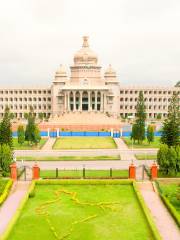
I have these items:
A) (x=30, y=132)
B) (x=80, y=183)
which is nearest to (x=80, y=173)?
(x=80, y=183)

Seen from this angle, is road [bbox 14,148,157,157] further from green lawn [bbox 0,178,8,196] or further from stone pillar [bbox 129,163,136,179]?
green lawn [bbox 0,178,8,196]

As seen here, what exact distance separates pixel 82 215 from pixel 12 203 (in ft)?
16.7

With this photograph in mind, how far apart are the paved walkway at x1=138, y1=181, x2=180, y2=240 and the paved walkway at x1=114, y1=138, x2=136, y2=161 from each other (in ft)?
39.9

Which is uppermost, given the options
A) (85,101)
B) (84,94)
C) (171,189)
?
(84,94)

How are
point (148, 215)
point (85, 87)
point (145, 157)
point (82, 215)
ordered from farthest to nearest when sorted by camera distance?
point (85, 87) < point (145, 157) < point (82, 215) < point (148, 215)

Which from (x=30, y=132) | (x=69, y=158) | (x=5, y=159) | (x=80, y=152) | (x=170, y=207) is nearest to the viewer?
(x=170, y=207)

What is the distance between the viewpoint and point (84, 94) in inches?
3556

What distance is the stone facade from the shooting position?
294 feet

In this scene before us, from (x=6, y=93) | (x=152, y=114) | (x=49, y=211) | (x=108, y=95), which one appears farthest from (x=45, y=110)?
(x=49, y=211)

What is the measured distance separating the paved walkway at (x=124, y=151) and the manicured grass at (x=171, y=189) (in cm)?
1041

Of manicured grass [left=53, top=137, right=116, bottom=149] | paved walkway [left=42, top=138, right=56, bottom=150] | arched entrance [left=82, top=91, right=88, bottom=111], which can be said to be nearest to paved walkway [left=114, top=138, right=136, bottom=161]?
manicured grass [left=53, top=137, right=116, bottom=149]

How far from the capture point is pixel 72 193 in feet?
76.5

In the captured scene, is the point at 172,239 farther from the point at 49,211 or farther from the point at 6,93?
the point at 6,93

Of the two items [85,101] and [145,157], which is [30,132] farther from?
Answer: [85,101]
